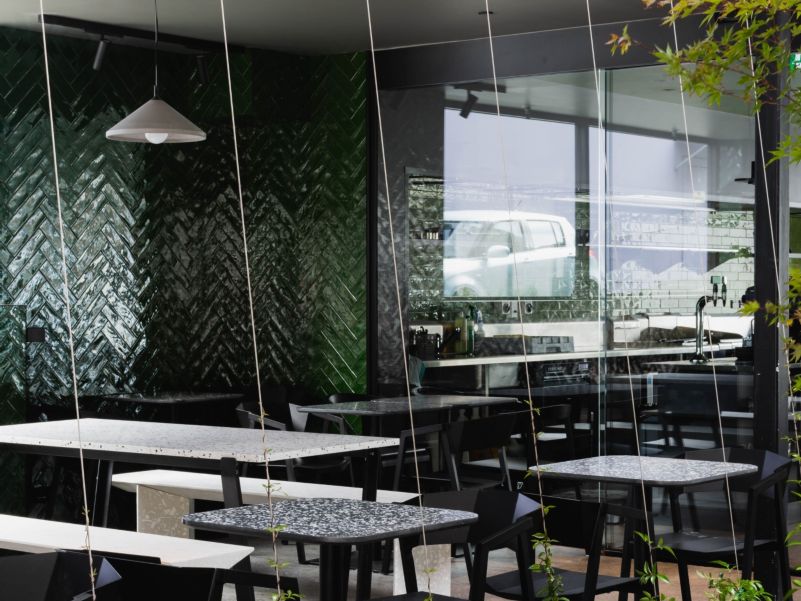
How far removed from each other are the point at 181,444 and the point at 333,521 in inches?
70.5

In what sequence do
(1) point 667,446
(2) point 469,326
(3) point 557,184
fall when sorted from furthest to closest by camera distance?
1. (2) point 469,326
2. (3) point 557,184
3. (1) point 667,446

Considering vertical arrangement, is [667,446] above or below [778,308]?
below

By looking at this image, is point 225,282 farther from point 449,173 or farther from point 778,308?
point 778,308

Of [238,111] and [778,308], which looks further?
[238,111]

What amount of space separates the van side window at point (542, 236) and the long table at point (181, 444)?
2.44 m

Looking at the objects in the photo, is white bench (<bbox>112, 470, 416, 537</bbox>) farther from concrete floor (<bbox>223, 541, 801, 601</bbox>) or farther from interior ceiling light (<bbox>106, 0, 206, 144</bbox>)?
interior ceiling light (<bbox>106, 0, 206, 144</bbox>)

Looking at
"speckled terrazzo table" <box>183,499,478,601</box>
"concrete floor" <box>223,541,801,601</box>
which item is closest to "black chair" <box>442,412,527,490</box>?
"concrete floor" <box>223,541,801,601</box>

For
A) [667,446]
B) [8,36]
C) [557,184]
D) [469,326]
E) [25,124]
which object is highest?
[8,36]

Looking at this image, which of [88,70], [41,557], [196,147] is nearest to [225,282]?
[196,147]

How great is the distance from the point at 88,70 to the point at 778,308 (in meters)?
5.91

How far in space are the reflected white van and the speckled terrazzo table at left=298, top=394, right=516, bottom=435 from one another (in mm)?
742

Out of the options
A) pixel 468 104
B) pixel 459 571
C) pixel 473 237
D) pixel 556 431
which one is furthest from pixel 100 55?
pixel 459 571

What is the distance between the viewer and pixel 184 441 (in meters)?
5.49

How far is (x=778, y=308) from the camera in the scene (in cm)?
313
